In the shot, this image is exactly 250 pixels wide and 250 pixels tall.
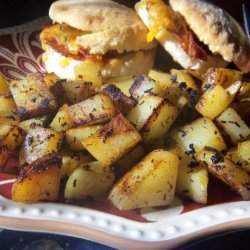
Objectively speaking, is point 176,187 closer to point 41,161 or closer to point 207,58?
point 41,161

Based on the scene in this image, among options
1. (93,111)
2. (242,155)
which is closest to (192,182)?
(242,155)

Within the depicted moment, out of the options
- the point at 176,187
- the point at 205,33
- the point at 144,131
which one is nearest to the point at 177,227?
the point at 176,187

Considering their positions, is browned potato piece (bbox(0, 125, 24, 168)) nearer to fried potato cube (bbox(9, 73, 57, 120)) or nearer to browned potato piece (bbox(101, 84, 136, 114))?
fried potato cube (bbox(9, 73, 57, 120))

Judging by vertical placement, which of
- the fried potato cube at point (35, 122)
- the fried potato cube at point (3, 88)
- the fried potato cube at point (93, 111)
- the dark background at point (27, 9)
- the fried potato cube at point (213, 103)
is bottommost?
the dark background at point (27, 9)

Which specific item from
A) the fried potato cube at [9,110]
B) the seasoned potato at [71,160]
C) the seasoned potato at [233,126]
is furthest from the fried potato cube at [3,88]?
the seasoned potato at [233,126]

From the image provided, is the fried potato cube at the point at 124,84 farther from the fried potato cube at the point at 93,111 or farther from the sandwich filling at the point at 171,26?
the sandwich filling at the point at 171,26

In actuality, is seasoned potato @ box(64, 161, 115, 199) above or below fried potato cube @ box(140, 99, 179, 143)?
below

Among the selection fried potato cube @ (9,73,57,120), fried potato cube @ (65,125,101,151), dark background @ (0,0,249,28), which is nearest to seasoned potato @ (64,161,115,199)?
fried potato cube @ (65,125,101,151)

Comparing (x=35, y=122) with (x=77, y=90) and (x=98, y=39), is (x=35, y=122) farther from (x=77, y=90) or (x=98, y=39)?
(x=98, y=39)
